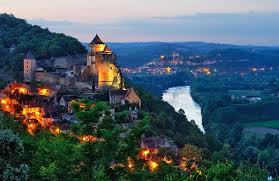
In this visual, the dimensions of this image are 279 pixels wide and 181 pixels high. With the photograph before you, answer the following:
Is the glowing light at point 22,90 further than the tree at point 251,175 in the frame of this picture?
Yes

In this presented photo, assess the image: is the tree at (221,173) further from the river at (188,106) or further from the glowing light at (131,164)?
the river at (188,106)

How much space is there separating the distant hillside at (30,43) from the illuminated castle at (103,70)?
31.3 ft

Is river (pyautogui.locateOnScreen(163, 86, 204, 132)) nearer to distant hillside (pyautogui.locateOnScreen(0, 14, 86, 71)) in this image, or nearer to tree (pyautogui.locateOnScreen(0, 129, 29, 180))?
distant hillside (pyautogui.locateOnScreen(0, 14, 86, 71))

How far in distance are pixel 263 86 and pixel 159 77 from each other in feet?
113

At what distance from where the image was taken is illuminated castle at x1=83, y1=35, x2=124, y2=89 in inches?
2056

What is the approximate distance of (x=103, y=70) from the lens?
2063 inches

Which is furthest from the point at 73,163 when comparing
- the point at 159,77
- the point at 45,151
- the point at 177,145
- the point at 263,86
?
the point at 159,77

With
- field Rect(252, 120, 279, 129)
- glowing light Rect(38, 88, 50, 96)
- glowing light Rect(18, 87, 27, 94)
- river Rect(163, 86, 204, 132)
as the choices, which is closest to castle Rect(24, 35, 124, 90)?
glowing light Rect(38, 88, 50, 96)

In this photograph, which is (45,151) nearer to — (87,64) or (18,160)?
(18,160)

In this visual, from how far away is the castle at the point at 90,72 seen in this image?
5238 centimetres

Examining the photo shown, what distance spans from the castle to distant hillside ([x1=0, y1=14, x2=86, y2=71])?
13.5 feet

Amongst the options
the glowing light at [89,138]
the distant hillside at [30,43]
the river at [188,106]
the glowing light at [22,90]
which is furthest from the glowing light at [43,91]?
the glowing light at [89,138]

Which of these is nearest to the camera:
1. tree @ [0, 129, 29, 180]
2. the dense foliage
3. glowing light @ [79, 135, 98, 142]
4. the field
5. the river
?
tree @ [0, 129, 29, 180]

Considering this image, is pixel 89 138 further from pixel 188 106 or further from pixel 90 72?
pixel 188 106
